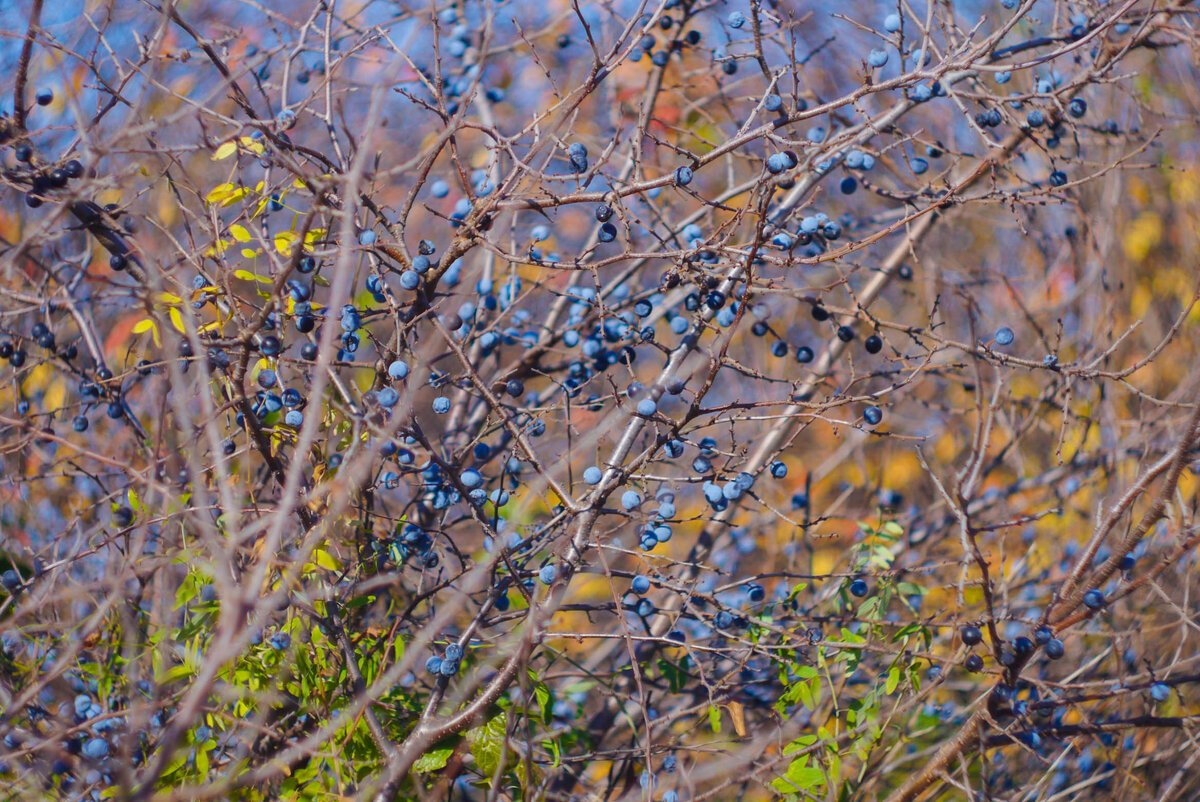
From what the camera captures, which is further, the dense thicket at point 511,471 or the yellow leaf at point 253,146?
the yellow leaf at point 253,146

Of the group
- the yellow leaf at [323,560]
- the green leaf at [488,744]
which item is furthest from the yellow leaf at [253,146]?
the green leaf at [488,744]

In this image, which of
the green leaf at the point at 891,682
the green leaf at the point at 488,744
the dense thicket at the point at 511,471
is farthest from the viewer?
the green leaf at the point at 891,682

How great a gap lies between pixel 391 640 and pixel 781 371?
11.0 ft

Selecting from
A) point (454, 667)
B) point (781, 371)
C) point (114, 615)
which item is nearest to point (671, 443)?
point (454, 667)

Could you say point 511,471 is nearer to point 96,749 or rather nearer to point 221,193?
point 221,193

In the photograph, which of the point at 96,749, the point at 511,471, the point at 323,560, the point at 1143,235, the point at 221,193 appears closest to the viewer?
the point at 323,560

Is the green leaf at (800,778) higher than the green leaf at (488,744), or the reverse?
the green leaf at (488,744)

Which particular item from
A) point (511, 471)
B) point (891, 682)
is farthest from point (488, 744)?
point (891, 682)

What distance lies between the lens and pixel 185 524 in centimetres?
251

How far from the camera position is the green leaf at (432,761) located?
7.47ft

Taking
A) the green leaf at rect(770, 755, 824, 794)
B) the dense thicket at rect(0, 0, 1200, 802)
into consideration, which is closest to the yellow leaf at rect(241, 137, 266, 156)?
the dense thicket at rect(0, 0, 1200, 802)

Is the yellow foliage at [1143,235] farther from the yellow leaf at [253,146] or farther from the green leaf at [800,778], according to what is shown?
the yellow leaf at [253,146]

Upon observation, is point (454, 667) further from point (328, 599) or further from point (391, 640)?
point (328, 599)

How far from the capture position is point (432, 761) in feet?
7.47
